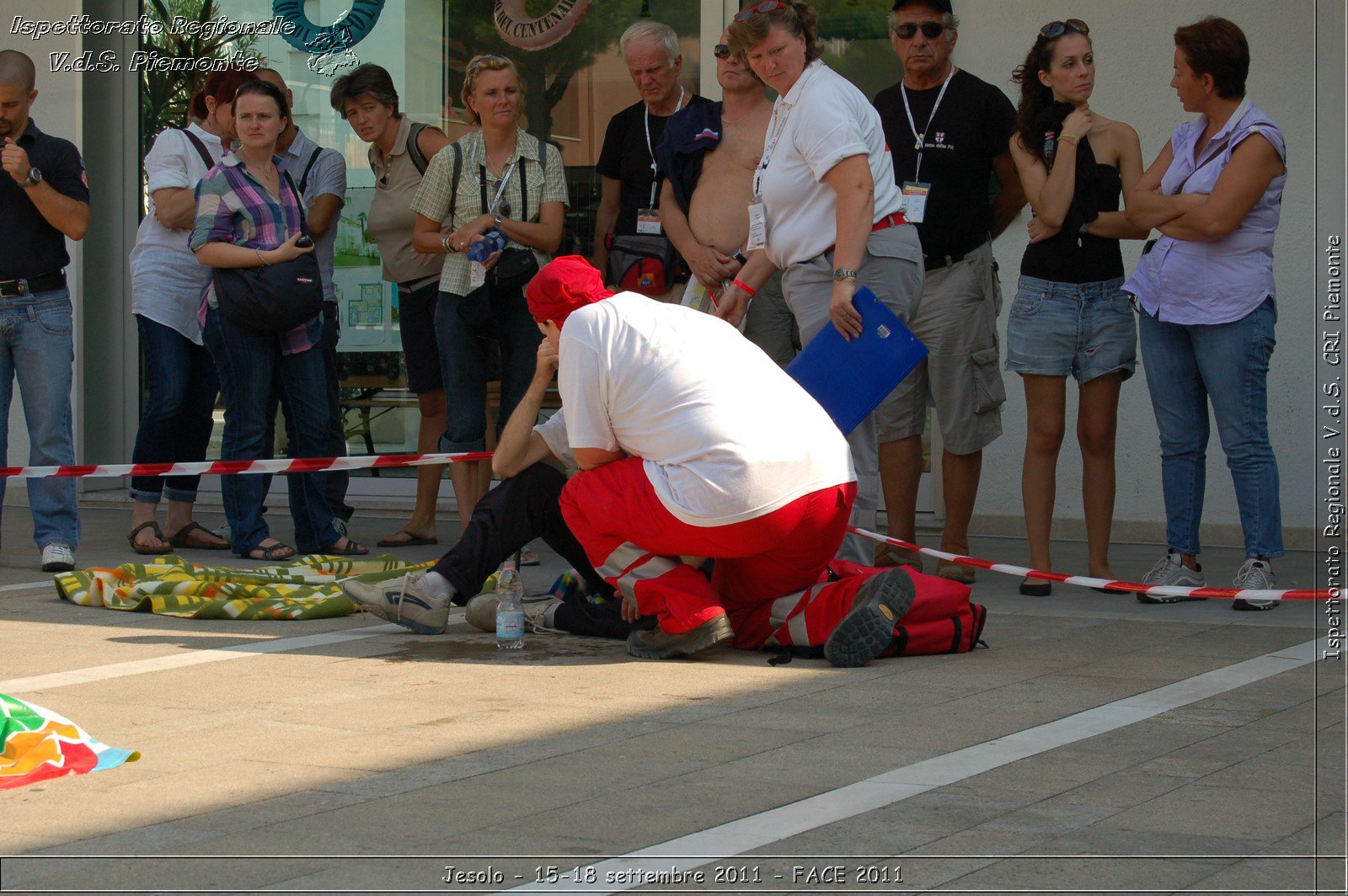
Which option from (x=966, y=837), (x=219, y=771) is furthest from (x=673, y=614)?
(x=966, y=837)

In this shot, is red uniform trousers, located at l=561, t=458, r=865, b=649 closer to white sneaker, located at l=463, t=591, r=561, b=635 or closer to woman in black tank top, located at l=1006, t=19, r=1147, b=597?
white sneaker, located at l=463, t=591, r=561, b=635

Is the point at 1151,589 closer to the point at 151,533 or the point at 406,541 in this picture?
the point at 406,541

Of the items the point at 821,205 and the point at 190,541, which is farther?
the point at 190,541

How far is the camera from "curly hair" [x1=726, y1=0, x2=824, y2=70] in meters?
5.58

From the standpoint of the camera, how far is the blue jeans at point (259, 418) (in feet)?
23.6

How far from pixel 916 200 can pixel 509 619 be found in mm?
2574

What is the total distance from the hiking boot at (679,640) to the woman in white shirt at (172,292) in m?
3.68

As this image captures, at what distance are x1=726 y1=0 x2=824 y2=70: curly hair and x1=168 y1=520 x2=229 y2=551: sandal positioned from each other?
375 centimetres

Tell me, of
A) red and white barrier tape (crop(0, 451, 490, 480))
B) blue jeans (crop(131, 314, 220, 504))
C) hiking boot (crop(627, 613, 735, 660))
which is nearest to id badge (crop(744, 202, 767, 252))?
hiking boot (crop(627, 613, 735, 660))

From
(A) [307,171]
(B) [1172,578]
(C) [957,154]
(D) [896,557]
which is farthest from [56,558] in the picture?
(B) [1172,578]

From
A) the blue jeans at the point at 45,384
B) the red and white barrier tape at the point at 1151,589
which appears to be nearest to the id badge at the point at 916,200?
the red and white barrier tape at the point at 1151,589

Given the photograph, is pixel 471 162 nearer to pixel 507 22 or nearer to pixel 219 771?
pixel 507 22

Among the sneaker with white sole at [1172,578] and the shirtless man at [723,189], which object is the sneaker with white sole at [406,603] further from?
the sneaker with white sole at [1172,578]

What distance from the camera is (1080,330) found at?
6.11 metres
